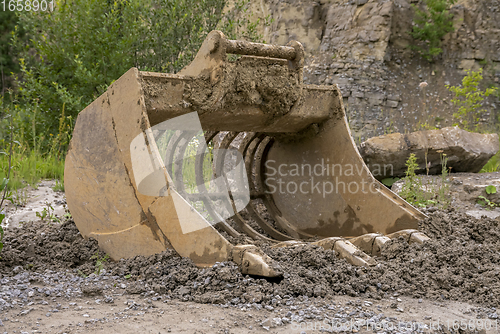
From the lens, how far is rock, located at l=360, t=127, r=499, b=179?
4968mm

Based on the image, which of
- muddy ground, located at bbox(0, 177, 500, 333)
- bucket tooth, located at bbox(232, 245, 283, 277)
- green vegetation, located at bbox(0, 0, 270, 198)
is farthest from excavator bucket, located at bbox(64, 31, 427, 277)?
green vegetation, located at bbox(0, 0, 270, 198)

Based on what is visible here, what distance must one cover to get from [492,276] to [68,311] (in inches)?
77.0

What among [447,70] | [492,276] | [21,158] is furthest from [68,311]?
[447,70]

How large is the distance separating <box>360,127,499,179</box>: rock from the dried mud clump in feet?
7.53

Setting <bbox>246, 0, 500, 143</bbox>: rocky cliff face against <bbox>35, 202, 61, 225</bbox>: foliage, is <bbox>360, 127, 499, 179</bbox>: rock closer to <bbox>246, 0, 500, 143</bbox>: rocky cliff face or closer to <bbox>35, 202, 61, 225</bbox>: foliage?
<bbox>35, 202, 61, 225</bbox>: foliage

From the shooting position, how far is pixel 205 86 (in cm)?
266

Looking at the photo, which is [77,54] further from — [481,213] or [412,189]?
[481,213]

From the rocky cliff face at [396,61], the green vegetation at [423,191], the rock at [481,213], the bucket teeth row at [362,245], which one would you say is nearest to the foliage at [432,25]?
the rocky cliff face at [396,61]

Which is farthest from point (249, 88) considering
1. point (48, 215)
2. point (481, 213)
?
point (481, 213)

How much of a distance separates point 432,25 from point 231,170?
10.4 meters

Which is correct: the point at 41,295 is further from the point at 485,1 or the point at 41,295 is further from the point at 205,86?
the point at 485,1

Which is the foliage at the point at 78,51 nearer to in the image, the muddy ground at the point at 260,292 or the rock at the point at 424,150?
the rock at the point at 424,150

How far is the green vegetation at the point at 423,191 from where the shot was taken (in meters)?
4.45

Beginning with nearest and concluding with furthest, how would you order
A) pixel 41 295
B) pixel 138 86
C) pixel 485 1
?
1. pixel 41 295
2. pixel 138 86
3. pixel 485 1
